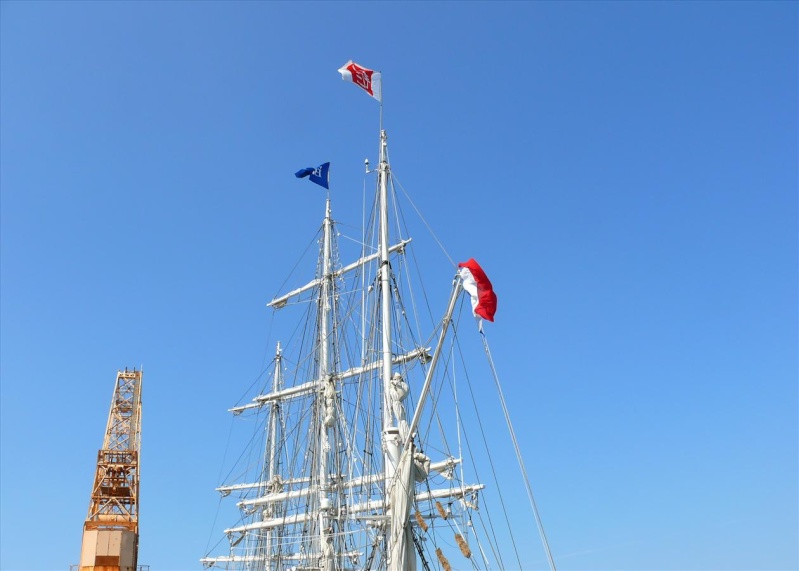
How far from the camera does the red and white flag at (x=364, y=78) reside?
35969 mm

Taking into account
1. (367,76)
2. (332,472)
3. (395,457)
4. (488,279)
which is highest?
(367,76)

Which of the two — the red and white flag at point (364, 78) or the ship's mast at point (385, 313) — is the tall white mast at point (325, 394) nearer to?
the ship's mast at point (385, 313)

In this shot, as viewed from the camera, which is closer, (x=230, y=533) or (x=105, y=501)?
(x=105, y=501)

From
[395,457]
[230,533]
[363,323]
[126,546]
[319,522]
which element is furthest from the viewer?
[230,533]

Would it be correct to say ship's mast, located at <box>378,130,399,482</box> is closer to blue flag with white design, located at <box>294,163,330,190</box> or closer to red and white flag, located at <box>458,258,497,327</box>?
red and white flag, located at <box>458,258,497,327</box>

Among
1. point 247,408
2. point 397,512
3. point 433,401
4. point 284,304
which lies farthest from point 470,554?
point 247,408

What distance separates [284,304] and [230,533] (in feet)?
105

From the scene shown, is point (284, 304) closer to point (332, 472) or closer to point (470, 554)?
point (332, 472)

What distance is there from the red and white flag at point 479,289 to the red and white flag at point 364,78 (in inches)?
604

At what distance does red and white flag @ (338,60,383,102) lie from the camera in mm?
35969

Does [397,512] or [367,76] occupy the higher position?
[367,76]

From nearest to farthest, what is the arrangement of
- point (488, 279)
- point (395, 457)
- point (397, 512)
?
point (488, 279) < point (397, 512) < point (395, 457)

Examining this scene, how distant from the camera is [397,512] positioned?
26953mm

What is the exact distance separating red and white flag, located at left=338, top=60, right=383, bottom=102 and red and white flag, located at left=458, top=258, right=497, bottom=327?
15.4m
